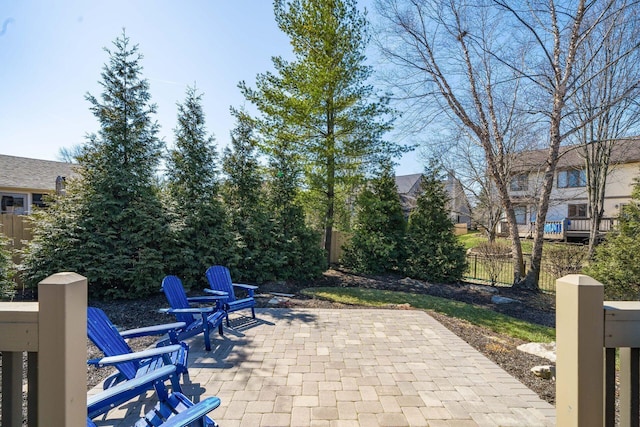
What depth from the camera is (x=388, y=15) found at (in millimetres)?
9961

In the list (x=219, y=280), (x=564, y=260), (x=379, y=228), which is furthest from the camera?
(x=379, y=228)

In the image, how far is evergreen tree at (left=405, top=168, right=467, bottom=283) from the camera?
32.7 ft

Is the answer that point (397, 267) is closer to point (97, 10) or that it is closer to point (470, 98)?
point (470, 98)

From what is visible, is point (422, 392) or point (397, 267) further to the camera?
point (397, 267)

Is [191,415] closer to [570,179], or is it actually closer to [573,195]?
[570,179]

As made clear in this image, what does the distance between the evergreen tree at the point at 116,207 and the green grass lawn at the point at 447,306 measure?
12.2ft

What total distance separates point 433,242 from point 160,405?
30.5 ft

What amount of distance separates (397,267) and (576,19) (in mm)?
8410

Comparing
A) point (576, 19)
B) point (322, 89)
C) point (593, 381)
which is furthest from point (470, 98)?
point (593, 381)

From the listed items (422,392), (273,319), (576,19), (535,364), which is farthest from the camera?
(576,19)

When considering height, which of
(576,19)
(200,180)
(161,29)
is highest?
(576,19)

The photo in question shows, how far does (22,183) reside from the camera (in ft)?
49.3

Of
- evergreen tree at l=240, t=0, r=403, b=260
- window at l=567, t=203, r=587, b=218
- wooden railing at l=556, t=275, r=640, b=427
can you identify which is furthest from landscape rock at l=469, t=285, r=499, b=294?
window at l=567, t=203, r=587, b=218

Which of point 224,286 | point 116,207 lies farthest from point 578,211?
point 116,207
